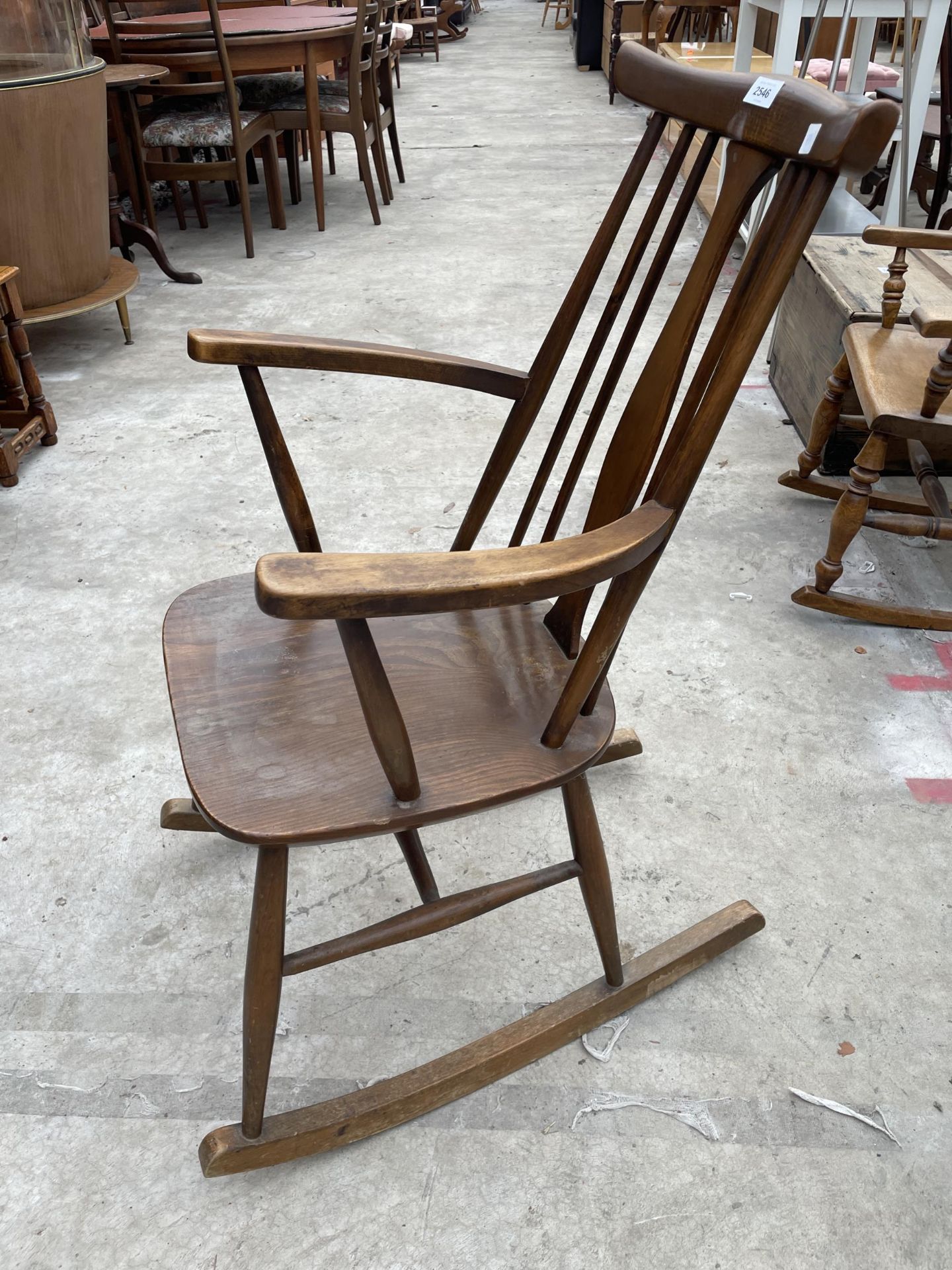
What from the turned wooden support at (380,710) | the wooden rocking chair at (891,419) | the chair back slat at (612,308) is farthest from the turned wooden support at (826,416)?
the turned wooden support at (380,710)

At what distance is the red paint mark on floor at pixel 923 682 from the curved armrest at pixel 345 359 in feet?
3.11

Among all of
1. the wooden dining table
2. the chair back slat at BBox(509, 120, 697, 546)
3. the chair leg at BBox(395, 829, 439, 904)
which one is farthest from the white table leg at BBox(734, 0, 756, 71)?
the chair leg at BBox(395, 829, 439, 904)

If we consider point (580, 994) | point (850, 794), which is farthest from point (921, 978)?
point (580, 994)

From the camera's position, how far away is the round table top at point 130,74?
10.2 feet

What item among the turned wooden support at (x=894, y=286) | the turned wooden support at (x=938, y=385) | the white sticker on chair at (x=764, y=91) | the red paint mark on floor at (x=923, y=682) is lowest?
the red paint mark on floor at (x=923, y=682)

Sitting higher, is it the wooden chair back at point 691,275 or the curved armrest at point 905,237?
the wooden chair back at point 691,275

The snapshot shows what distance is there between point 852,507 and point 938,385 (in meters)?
0.25

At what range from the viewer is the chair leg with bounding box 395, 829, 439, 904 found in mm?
1208

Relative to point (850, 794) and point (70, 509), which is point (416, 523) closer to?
point (70, 509)

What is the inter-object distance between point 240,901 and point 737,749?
2.59 ft

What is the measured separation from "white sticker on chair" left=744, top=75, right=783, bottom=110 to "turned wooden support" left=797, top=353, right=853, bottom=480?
3.75 feet

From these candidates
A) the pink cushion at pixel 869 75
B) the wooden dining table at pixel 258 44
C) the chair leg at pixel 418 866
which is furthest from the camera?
the pink cushion at pixel 869 75

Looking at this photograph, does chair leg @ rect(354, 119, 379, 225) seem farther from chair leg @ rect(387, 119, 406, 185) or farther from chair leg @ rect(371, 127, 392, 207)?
chair leg @ rect(387, 119, 406, 185)

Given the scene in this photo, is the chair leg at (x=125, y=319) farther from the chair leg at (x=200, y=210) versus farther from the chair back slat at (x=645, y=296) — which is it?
the chair back slat at (x=645, y=296)
